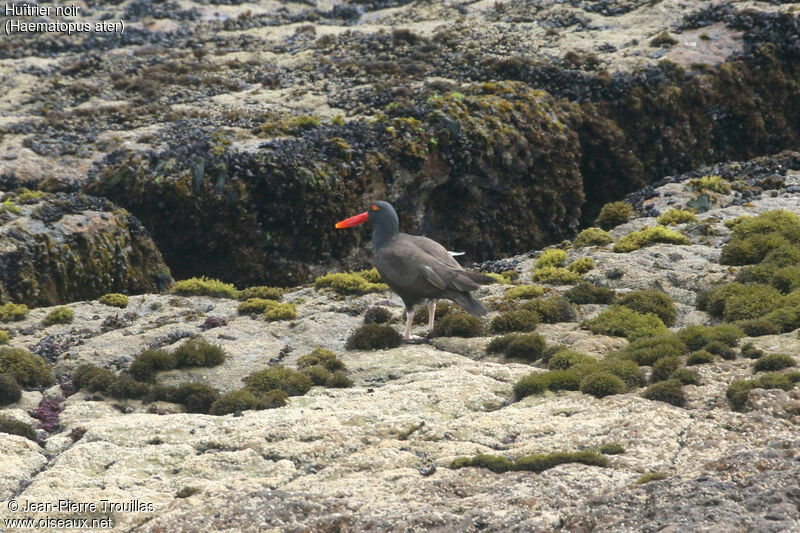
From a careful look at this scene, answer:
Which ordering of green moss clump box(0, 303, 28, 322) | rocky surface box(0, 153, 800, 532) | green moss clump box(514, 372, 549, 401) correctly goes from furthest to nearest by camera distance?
green moss clump box(0, 303, 28, 322)
green moss clump box(514, 372, 549, 401)
rocky surface box(0, 153, 800, 532)

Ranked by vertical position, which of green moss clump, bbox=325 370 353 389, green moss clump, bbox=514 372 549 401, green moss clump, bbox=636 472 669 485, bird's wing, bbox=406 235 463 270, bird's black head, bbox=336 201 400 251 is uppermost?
bird's black head, bbox=336 201 400 251

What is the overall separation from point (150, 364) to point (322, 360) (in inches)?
175

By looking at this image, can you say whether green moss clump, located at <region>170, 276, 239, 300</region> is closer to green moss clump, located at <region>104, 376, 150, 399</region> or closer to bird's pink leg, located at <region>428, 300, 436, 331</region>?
bird's pink leg, located at <region>428, 300, 436, 331</region>

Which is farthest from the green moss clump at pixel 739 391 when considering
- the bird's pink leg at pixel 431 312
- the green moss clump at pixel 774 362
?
the bird's pink leg at pixel 431 312

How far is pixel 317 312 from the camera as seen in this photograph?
3025cm

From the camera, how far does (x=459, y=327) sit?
27062mm

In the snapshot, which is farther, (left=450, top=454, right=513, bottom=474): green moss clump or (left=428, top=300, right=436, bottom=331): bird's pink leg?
(left=428, top=300, right=436, bottom=331): bird's pink leg

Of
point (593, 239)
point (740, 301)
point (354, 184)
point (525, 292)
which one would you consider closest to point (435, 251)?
point (525, 292)

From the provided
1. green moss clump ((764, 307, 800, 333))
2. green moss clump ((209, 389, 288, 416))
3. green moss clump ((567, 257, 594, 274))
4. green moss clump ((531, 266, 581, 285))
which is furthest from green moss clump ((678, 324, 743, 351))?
green moss clump ((209, 389, 288, 416))

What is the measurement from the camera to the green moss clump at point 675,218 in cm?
3694

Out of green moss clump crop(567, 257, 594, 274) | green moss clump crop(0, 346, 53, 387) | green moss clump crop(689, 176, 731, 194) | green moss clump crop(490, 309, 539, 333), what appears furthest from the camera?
green moss clump crop(689, 176, 731, 194)

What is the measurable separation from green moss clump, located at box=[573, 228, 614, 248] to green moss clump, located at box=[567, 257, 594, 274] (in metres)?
3.62

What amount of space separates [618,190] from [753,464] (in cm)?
3300

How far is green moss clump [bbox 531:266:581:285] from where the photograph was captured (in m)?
31.6
